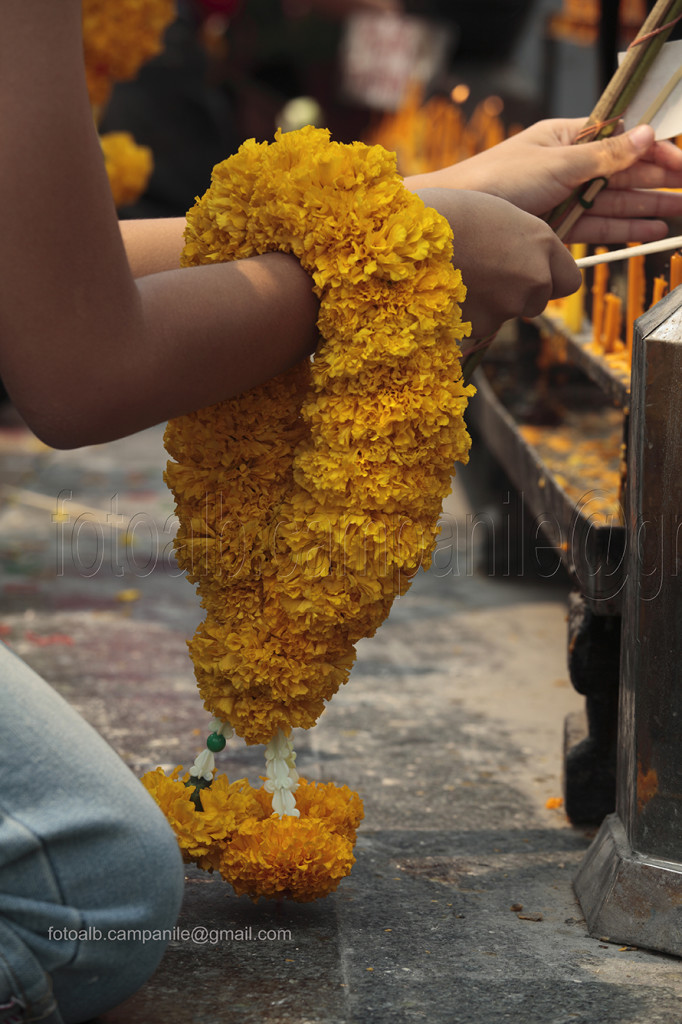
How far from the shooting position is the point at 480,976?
4.33ft

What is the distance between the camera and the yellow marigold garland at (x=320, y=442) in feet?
3.95

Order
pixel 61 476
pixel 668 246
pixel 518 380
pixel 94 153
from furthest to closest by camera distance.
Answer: pixel 61 476 < pixel 518 380 < pixel 668 246 < pixel 94 153

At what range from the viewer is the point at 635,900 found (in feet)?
4.58

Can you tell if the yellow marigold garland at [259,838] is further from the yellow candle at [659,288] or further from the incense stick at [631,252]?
the yellow candle at [659,288]

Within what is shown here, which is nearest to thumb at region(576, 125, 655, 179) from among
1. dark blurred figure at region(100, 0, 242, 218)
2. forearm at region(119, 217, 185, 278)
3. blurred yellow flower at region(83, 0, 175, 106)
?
forearm at region(119, 217, 185, 278)

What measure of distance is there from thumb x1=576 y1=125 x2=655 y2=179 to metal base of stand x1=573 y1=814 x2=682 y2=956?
33.0 inches

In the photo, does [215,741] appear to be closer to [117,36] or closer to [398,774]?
[398,774]

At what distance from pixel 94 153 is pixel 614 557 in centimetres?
89

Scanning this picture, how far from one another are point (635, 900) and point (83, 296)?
0.96 metres

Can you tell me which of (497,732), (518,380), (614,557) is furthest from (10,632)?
(614,557)

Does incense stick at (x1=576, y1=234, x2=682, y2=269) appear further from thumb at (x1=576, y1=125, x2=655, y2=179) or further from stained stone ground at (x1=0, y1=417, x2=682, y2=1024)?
stained stone ground at (x1=0, y1=417, x2=682, y2=1024)

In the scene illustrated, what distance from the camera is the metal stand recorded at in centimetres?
135

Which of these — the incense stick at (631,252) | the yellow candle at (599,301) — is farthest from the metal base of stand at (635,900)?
the yellow candle at (599,301)

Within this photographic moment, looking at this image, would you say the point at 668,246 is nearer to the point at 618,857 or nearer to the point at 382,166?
the point at 382,166
